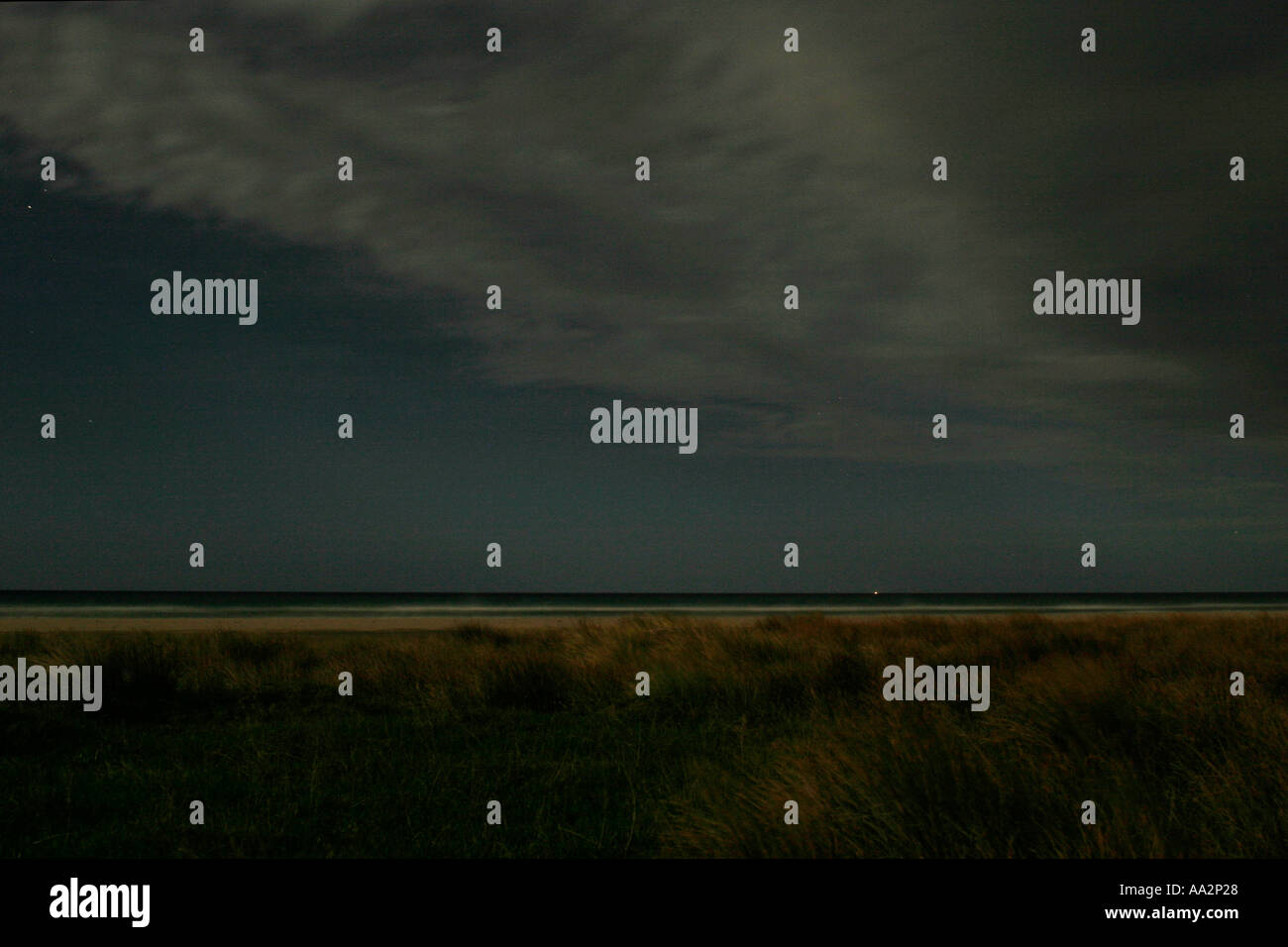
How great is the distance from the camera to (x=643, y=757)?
750 cm

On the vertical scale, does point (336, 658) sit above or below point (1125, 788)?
above

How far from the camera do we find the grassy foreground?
16.4ft

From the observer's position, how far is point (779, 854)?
4.79 m

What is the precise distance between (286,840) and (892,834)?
3.48 meters

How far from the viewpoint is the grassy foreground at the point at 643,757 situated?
16.4ft

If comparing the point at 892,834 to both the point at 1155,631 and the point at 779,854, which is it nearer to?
the point at 779,854

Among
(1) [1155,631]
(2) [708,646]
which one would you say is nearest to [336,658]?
(2) [708,646]

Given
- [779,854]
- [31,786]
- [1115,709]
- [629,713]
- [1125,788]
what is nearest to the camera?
[779,854]

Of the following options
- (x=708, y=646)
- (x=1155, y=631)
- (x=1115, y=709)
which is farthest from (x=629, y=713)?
(x=1155, y=631)
